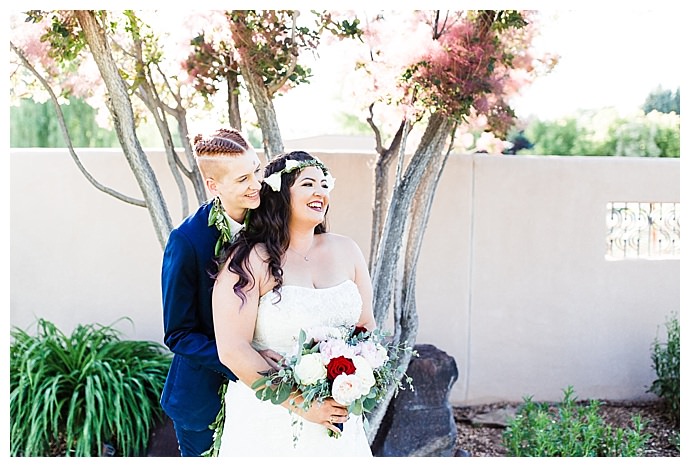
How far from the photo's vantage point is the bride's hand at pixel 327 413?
8.95ft

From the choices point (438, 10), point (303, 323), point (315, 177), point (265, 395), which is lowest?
point (265, 395)

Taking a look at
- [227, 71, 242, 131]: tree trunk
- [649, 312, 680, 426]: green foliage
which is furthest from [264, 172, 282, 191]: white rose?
[649, 312, 680, 426]: green foliage

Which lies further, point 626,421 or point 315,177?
point 626,421

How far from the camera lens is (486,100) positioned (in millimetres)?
4660

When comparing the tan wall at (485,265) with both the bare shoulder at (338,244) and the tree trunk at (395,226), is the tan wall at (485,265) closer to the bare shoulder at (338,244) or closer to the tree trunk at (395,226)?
the tree trunk at (395,226)

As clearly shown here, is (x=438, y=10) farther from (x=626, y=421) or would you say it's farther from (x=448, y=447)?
(x=626, y=421)

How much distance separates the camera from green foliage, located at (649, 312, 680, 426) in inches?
226

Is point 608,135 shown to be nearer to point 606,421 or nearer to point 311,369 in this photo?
point 606,421

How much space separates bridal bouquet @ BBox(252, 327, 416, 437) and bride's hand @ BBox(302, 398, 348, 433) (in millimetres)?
43

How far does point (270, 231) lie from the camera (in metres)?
2.83

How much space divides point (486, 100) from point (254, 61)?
4.23ft

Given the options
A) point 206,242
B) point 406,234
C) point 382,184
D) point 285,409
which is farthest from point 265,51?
point 285,409

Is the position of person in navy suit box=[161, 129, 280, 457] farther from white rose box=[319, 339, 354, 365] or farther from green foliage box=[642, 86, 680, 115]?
green foliage box=[642, 86, 680, 115]
